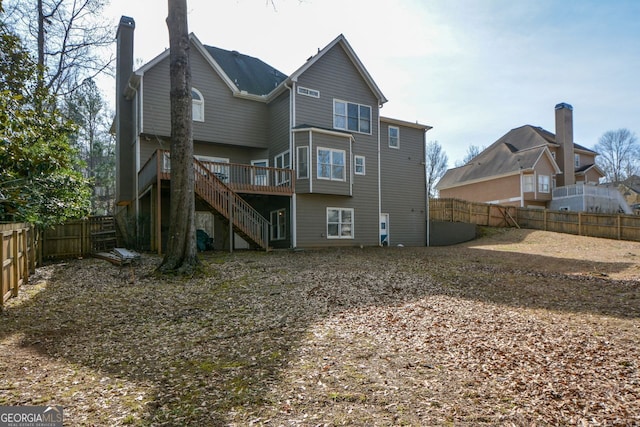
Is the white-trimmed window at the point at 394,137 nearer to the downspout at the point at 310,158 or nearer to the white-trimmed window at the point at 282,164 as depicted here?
the downspout at the point at 310,158

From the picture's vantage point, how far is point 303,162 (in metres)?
16.9

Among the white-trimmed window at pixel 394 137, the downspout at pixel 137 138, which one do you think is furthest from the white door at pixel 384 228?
the downspout at pixel 137 138

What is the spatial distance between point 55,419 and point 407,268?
9.28m

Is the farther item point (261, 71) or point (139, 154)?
point (261, 71)

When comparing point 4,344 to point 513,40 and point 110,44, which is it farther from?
point 110,44

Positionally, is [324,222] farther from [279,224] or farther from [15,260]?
[15,260]

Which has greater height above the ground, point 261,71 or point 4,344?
point 261,71

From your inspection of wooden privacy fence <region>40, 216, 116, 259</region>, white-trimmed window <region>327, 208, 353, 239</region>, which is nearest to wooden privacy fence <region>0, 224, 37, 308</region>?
wooden privacy fence <region>40, 216, 116, 259</region>

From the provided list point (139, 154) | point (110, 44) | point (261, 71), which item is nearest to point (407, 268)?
point (139, 154)

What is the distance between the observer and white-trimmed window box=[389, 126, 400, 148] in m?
20.7

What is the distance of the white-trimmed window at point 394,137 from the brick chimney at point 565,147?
791 inches

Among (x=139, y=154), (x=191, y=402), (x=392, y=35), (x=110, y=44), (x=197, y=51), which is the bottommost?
(x=191, y=402)

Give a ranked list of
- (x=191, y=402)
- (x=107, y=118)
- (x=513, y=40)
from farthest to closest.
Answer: (x=107, y=118), (x=513, y=40), (x=191, y=402)

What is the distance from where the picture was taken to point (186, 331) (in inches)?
217
